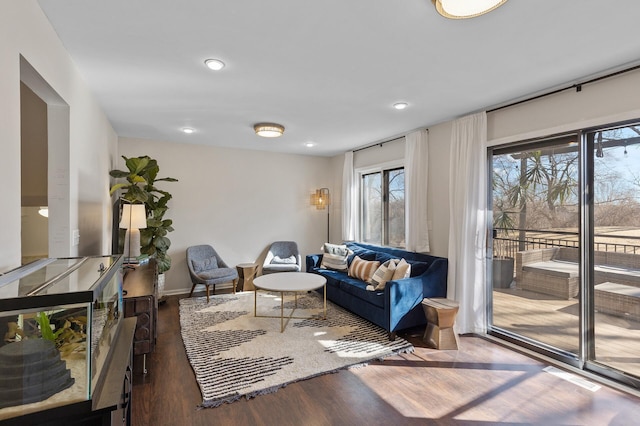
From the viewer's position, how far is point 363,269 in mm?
4301

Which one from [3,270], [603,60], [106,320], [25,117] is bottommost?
[106,320]

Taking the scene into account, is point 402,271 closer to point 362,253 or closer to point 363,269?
point 363,269

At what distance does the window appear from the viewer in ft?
16.2

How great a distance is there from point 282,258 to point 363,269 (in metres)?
2.03

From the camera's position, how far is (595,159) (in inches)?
106

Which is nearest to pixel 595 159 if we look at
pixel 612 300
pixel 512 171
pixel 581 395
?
pixel 512 171

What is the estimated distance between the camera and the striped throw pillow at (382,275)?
12.3 feet

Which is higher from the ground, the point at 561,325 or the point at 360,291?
the point at 360,291

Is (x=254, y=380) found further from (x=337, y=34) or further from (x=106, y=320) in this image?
(x=337, y=34)

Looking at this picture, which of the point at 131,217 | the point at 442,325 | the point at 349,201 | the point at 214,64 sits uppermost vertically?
the point at 214,64

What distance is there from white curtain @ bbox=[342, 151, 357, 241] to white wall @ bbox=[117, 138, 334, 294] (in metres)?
0.78

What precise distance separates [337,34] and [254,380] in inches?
106

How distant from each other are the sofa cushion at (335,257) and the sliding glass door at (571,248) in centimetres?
207

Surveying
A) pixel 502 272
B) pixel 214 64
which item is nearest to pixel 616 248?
pixel 502 272
